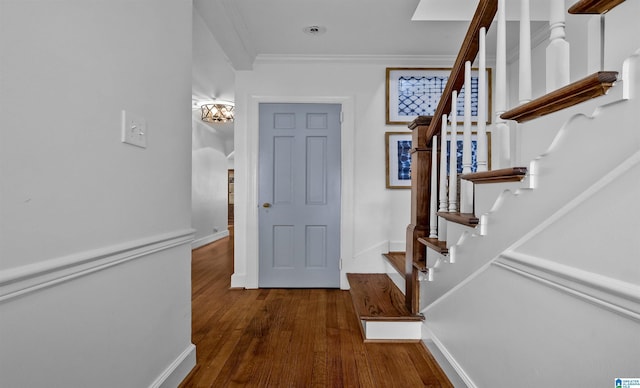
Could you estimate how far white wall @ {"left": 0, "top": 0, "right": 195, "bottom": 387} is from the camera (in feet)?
2.65

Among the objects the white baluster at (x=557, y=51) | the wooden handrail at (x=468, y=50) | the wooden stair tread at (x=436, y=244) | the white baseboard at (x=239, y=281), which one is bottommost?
the white baseboard at (x=239, y=281)

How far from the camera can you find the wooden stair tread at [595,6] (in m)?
0.75

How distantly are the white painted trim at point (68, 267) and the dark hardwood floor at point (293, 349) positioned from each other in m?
0.83

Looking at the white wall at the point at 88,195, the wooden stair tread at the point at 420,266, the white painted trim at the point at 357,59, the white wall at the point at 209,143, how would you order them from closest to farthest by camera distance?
the white wall at the point at 88,195
the wooden stair tread at the point at 420,266
the white painted trim at the point at 357,59
the white wall at the point at 209,143

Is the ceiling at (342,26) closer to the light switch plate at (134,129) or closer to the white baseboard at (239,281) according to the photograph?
the light switch plate at (134,129)

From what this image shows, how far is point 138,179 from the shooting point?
1310mm

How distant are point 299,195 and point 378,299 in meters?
1.36

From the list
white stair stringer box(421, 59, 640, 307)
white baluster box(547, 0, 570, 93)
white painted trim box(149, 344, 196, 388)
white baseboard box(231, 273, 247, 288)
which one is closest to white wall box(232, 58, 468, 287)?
white baseboard box(231, 273, 247, 288)

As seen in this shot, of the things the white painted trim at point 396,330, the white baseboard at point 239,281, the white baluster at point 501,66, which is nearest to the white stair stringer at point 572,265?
the white baluster at point 501,66

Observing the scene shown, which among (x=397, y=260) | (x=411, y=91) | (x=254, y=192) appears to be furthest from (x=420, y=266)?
(x=411, y=91)

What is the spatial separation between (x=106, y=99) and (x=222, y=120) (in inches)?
164

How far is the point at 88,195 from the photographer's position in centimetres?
104

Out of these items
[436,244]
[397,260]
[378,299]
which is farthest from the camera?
[397,260]

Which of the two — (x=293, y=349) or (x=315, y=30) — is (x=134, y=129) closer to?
(x=293, y=349)
